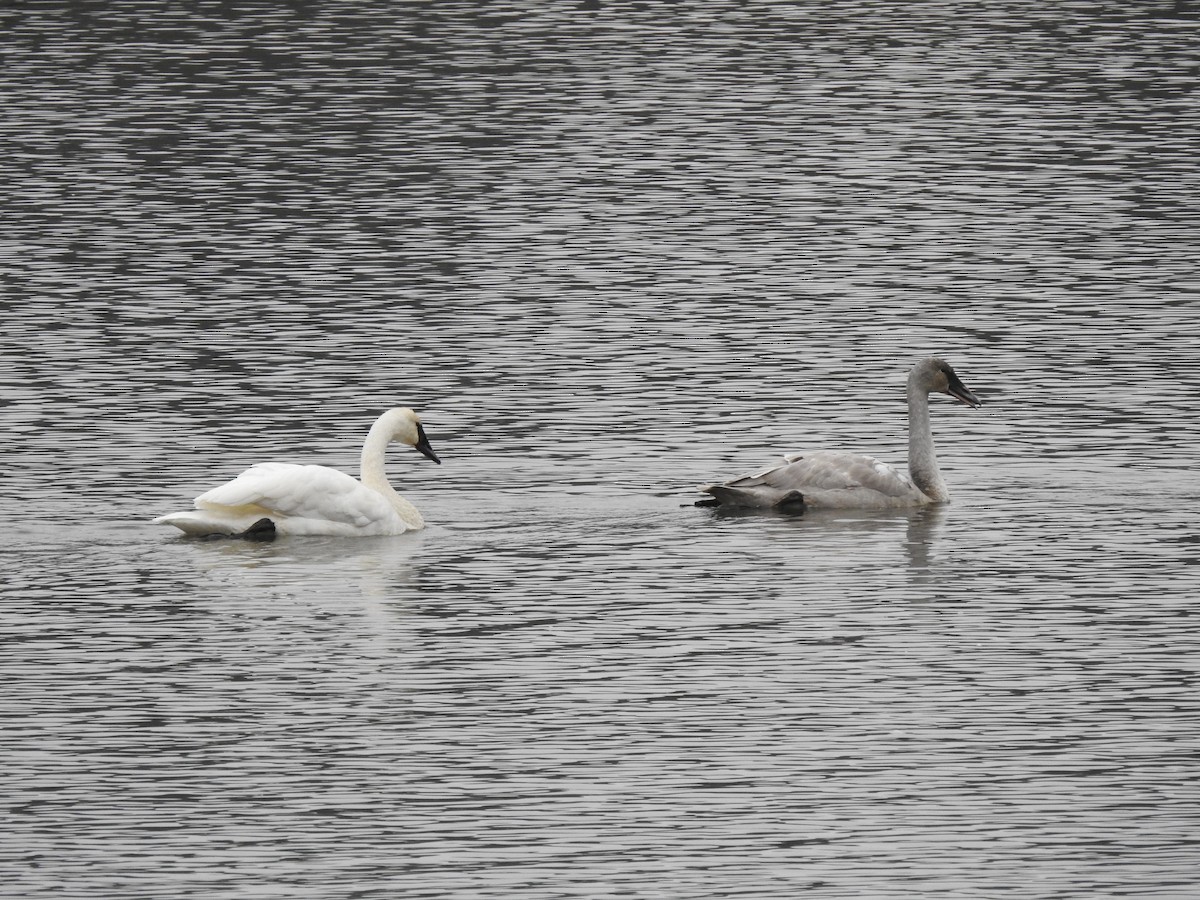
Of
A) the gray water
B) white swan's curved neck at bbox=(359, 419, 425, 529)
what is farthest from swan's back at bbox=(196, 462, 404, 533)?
the gray water

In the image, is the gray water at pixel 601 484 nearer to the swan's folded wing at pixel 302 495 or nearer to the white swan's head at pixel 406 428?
the swan's folded wing at pixel 302 495

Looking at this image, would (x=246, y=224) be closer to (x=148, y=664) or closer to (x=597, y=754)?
(x=148, y=664)

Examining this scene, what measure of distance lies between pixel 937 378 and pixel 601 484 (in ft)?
10.8

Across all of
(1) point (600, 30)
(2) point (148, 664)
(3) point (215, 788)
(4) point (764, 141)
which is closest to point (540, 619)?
(2) point (148, 664)

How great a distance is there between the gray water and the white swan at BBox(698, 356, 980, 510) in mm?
231

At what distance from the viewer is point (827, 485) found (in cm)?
2252

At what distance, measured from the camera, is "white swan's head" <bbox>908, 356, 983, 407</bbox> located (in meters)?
24.1

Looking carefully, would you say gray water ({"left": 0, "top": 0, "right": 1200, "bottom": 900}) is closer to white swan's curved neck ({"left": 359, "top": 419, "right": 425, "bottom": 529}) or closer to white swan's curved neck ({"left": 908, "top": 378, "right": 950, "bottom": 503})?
white swan's curved neck ({"left": 359, "top": 419, "right": 425, "bottom": 529})

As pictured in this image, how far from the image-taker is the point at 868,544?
2145 centimetres

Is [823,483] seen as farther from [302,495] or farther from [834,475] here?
[302,495]

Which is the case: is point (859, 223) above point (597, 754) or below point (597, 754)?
below

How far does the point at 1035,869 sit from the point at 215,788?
13.6 ft

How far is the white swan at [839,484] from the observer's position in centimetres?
2227

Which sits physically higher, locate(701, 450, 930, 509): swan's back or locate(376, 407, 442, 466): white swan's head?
locate(376, 407, 442, 466): white swan's head
